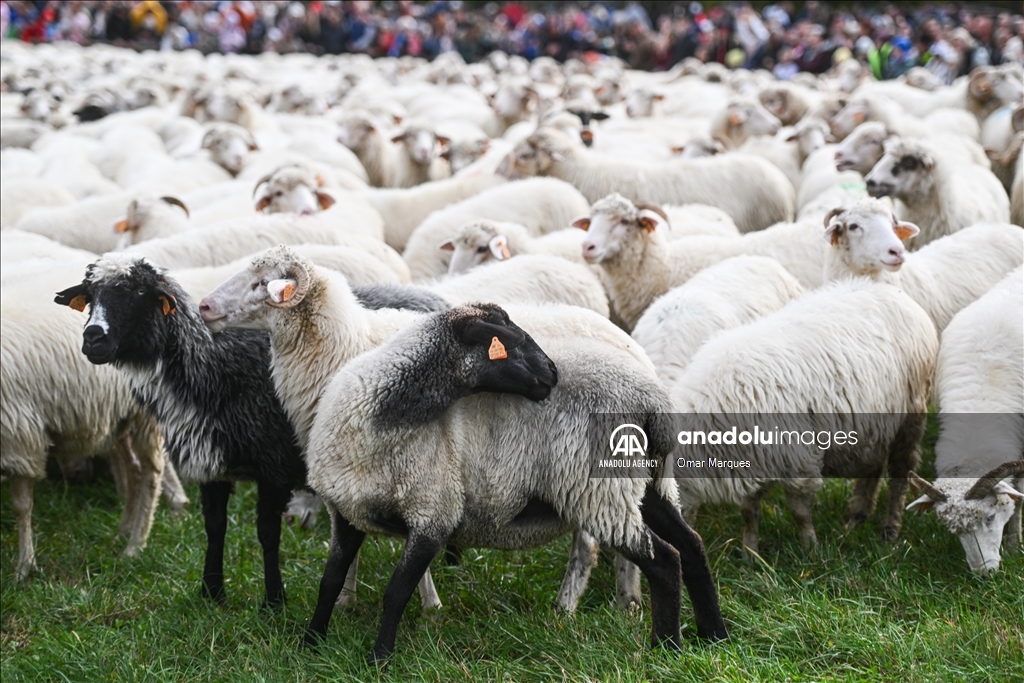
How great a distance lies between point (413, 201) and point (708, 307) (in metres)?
3.47

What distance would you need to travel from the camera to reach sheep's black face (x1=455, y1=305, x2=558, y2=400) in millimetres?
3400

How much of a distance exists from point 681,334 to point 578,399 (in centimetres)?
136

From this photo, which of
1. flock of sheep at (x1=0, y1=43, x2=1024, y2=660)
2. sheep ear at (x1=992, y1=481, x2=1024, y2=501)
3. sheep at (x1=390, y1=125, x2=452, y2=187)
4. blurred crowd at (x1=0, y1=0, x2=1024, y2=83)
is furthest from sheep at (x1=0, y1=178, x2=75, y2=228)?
blurred crowd at (x1=0, y1=0, x2=1024, y2=83)

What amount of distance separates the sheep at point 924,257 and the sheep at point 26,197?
5.60m

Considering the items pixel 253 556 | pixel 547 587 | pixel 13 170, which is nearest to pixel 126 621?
pixel 253 556

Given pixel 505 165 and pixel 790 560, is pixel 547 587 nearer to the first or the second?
pixel 790 560

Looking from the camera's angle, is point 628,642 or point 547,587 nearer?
point 628,642

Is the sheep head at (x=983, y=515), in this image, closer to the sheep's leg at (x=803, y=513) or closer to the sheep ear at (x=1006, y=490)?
the sheep ear at (x=1006, y=490)

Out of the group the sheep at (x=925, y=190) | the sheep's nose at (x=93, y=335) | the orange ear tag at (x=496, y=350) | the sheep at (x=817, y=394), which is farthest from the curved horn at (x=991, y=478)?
the sheep's nose at (x=93, y=335)

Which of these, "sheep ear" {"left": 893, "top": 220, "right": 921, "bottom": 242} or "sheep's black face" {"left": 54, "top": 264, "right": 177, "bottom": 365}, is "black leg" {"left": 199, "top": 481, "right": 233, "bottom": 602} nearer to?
"sheep's black face" {"left": 54, "top": 264, "right": 177, "bottom": 365}

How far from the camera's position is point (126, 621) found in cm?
416

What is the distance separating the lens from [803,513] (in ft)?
14.1

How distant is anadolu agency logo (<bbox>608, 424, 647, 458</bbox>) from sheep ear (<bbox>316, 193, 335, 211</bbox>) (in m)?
3.94

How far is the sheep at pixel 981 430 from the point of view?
3.90m
